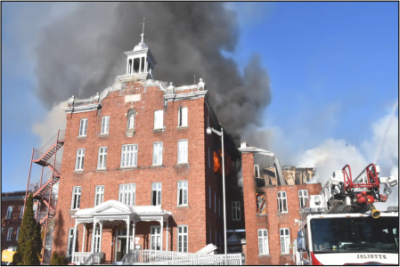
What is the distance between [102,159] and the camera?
29.0 metres

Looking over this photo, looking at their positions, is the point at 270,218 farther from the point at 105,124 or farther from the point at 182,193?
the point at 105,124

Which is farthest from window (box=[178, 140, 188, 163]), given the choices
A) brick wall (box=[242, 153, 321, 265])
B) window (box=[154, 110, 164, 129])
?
brick wall (box=[242, 153, 321, 265])

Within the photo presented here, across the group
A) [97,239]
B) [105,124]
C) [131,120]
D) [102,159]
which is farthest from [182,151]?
[97,239]

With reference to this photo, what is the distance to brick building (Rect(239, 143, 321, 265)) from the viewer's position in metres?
26.0

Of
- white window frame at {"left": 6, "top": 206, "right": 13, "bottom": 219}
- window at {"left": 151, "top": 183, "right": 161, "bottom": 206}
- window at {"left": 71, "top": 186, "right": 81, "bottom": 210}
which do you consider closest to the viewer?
window at {"left": 151, "top": 183, "right": 161, "bottom": 206}

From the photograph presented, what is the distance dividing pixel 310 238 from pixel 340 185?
2435 mm

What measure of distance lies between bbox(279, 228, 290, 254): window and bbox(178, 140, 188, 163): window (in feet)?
30.6

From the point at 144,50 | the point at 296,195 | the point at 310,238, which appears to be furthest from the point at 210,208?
the point at 310,238

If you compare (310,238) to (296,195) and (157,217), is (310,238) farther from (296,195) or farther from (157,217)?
(296,195)

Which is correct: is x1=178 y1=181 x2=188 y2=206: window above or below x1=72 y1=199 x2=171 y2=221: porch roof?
above

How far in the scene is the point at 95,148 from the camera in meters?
29.2

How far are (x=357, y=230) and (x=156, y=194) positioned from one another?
18.9 metres

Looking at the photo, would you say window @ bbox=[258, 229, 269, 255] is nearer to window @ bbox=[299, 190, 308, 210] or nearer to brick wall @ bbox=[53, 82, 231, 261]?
window @ bbox=[299, 190, 308, 210]

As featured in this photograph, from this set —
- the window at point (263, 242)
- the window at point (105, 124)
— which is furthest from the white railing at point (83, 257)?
the window at point (263, 242)
